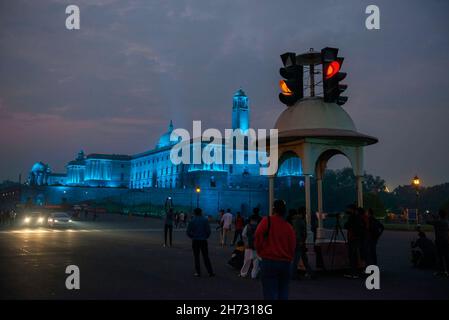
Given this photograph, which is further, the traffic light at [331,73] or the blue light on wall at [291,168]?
the blue light on wall at [291,168]

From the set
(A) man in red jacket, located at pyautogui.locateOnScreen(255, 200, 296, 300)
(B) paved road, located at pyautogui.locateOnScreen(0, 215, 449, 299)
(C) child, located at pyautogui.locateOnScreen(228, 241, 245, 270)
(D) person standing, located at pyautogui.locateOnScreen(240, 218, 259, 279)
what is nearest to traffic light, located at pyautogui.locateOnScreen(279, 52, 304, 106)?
(D) person standing, located at pyautogui.locateOnScreen(240, 218, 259, 279)

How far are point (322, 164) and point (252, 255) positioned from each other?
6.10m

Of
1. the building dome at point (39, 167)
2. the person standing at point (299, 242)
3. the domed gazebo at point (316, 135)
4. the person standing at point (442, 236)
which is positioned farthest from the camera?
the building dome at point (39, 167)

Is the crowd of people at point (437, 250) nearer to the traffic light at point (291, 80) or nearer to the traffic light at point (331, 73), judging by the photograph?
the traffic light at point (331, 73)

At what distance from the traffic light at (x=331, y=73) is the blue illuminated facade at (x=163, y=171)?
227 ft

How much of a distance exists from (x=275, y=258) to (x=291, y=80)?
878cm

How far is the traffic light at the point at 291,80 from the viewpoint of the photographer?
1447 cm

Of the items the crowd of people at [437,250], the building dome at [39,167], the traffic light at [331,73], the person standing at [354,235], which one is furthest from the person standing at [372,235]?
the building dome at [39,167]

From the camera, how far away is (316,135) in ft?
44.9

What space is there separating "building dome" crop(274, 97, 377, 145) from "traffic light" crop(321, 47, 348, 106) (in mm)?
522

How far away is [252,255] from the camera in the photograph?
12.6 m

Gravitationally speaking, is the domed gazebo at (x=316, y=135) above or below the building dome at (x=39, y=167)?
below
